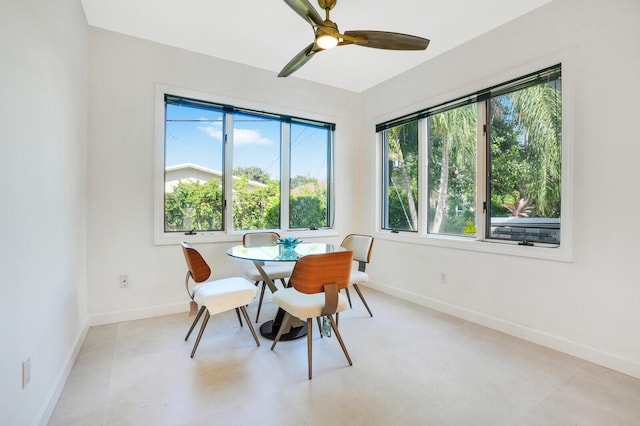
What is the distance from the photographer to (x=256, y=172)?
3729 millimetres

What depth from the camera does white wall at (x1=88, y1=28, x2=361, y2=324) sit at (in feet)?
9.21

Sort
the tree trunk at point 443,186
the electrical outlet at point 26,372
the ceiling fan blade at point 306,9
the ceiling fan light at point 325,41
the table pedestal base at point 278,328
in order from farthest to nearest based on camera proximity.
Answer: the tree trunk at point 443,186 → the table pedestal base at point 278,328 → the ceiling fan light at point 325,41 → the ceiling fan blade at point 306,9 → the electrical outlet at point 26,372

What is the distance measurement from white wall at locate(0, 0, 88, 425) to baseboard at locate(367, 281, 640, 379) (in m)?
3.26

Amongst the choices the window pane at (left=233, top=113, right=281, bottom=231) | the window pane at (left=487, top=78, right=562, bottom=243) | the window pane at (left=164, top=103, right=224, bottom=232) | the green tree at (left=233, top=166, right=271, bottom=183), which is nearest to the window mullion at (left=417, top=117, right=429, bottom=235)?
the window pane at (left=487, top=78, right=562, bottom=243)

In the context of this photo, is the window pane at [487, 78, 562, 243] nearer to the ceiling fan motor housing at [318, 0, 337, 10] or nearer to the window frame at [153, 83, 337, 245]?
the ceiling fan motor housing at [318, 0, 337, 10]

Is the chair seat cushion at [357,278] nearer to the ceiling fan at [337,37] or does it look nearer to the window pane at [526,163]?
the window pane at [526,163]

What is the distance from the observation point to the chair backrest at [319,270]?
6.36ft

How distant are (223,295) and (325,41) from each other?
6.53 ft

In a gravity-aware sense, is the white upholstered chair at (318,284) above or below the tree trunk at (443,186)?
below

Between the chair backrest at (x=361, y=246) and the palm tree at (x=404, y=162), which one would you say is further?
the palm tree at (x=404, y=162)

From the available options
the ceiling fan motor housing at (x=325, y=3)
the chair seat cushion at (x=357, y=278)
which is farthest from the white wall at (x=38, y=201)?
the chair seat cushion at (x=357, y=278)

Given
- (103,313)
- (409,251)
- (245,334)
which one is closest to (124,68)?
(103,313)

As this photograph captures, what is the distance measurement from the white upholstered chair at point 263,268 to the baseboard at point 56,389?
1441 millimetres

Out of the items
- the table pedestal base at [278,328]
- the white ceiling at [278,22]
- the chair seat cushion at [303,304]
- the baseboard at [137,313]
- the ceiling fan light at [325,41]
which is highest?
the white ceiling at [278,22]
